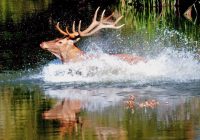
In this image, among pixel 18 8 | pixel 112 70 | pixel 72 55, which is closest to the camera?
pixel 112 70

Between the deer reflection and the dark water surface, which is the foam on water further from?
the deer reflection

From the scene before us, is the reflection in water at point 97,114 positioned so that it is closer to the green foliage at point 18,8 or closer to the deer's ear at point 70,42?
the deer's ear at point 70,42

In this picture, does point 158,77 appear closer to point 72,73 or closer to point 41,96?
point 72,73

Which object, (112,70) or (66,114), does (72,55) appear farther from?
(66,114)

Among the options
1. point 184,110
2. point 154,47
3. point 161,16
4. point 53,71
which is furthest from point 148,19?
point 184,110

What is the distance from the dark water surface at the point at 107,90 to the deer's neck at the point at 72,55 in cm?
20

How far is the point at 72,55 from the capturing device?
65.0 ft

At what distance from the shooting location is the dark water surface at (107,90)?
12.5 m

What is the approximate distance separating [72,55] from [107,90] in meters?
2.93

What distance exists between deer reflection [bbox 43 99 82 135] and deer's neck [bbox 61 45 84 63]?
4045 millimetres

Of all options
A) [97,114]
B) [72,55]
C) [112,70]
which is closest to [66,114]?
[97,114]

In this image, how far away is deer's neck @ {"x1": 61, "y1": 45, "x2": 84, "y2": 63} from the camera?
19.8 m

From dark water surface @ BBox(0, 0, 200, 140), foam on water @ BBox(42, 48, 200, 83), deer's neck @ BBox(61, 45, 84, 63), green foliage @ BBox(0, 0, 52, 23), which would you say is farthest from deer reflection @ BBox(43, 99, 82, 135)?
green foliage @ BBox(0, 0, 52, 23)

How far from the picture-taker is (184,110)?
13.9 metres
